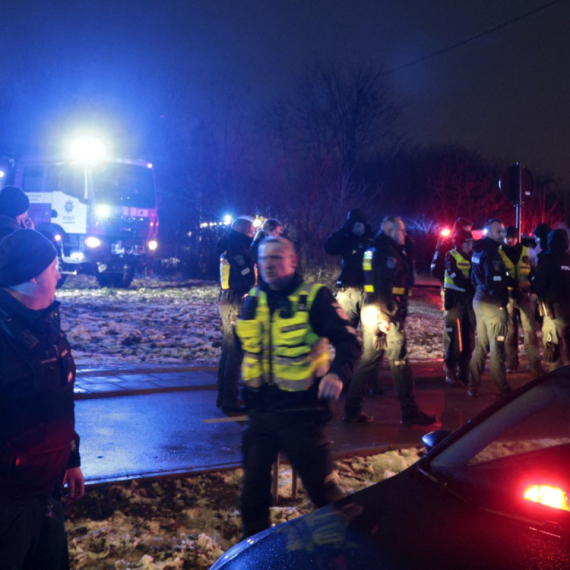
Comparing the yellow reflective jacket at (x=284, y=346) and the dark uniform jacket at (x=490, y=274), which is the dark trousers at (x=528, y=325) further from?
the yellow reflective jacket at (x=284, y=346)

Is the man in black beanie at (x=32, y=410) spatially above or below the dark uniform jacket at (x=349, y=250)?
below

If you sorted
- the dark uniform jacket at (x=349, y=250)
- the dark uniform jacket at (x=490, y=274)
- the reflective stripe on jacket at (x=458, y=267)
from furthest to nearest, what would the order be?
the reflective stripe on jacket at (x=458, y=267) < the dark uniform jacket at (x=349, y=250) < the dark uniform jacket at (x=490, y=274)

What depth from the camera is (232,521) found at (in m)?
4.59

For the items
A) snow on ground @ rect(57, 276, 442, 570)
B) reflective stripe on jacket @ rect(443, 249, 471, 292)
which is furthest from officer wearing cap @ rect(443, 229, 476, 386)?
snow on ground @ rect(57, 276, 442, 570)

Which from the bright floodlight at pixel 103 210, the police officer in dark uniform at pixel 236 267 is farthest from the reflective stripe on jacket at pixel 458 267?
the bright floodlight at pixel 103 210

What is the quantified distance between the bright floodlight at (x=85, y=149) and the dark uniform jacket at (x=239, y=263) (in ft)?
48.5

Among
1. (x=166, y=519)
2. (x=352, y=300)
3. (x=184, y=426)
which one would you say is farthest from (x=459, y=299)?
(x=166, y=519)

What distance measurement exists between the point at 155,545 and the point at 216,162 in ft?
107

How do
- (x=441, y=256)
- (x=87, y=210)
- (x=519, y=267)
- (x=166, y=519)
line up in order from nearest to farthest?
(x=166, y=519) → (x=519, y=267) → (x=441, y=256) → (x=87, y=210)

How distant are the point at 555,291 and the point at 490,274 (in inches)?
32.8

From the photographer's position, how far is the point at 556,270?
27.0 feet

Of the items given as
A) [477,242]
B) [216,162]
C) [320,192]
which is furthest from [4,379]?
[216,162]

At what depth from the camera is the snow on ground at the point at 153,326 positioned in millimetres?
10789

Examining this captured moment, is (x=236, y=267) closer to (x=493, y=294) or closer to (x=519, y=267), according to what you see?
(x=493, y=294)
